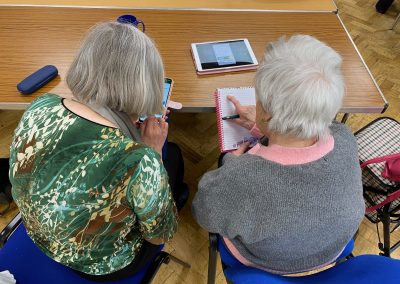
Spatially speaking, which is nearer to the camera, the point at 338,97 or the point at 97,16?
the point at 338,97

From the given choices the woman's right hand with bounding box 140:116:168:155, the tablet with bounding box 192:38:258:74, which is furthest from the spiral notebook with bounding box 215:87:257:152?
the woman's right hand with bounding box 140:116:168:155

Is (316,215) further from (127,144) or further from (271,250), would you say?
(127,144)

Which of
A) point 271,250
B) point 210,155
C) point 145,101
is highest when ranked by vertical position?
point 145,101

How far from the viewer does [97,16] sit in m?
1.64

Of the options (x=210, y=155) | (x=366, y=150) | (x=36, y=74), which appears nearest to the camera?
(x=36, y=74)

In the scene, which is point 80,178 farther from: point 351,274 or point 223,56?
point 223,56

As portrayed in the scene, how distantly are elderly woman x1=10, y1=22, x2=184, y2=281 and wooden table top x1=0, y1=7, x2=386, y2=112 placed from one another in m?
0.45

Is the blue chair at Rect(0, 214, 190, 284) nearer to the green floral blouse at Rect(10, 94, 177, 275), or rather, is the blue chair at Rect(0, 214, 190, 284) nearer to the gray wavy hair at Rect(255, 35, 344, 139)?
the green floral blouse at Rect(10, 94, 177, 275)

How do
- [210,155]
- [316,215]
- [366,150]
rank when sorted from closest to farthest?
[316,215], [366,150], [210,155]

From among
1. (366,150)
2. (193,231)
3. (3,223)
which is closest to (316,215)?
(366,150)

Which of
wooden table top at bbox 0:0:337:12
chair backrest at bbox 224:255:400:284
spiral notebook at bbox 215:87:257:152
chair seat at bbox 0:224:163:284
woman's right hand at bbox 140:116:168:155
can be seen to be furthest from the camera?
wooden table top at bbox 0:0:337:12

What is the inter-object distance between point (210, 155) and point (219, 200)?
1.24 m

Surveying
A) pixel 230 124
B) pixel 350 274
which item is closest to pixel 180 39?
pixel 230 124

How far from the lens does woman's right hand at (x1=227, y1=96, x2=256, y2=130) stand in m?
1.30
